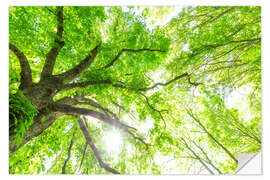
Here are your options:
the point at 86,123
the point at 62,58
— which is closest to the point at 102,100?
the point at 86,123

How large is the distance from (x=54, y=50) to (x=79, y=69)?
39 cm

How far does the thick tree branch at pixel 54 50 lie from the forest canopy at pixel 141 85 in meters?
0.01

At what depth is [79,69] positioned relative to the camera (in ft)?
5.40

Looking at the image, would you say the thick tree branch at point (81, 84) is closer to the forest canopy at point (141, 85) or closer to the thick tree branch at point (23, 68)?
the forest canopy at point (141, 85)

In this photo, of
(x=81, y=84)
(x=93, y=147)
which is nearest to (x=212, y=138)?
(x=93, y=147)

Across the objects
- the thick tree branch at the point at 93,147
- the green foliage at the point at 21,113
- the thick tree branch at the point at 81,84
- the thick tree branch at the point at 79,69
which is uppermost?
the thick tree branch at the point at 79,69

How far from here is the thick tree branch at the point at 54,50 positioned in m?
1.44
